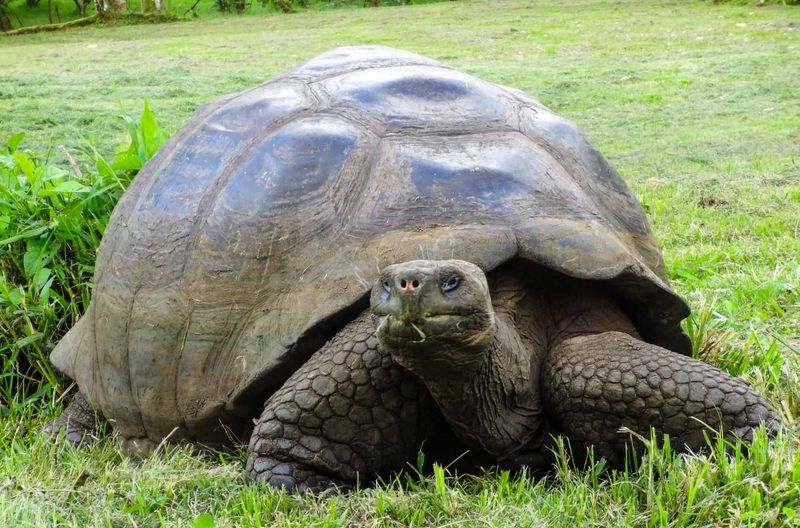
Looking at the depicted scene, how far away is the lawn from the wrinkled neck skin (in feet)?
0.48

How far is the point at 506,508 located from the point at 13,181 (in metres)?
2.96

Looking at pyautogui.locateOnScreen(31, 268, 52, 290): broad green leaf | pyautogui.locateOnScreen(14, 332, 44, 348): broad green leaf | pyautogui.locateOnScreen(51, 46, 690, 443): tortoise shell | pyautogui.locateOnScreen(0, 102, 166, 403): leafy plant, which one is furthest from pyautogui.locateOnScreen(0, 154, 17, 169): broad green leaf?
pyautogui.locateOnScreen(51, 46, 690, 443): tortoise shell

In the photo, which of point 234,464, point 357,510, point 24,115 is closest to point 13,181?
point 234,464

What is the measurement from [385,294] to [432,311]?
0.41ft

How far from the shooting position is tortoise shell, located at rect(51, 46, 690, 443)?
2.54 m

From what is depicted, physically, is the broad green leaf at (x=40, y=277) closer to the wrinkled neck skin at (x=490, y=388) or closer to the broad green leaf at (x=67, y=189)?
the broad green leaf at (x=67, y=189)

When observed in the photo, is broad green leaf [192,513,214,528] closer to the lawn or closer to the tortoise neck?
the lawn

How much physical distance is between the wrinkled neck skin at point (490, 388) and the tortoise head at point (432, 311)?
20mm

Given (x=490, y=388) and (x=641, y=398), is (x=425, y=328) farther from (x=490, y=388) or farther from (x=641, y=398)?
(x=641, y=398)

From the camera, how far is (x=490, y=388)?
7.86ft

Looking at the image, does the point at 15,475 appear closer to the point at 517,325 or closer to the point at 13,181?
the point at 517,325

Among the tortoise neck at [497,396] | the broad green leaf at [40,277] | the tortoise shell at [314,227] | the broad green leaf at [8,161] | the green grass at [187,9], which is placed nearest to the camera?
the tortoise neck at [497,396]

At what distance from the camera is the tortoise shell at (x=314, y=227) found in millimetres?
2537

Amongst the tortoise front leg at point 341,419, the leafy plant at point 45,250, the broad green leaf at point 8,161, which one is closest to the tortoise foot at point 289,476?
the tortoise front leg at point 341,419
